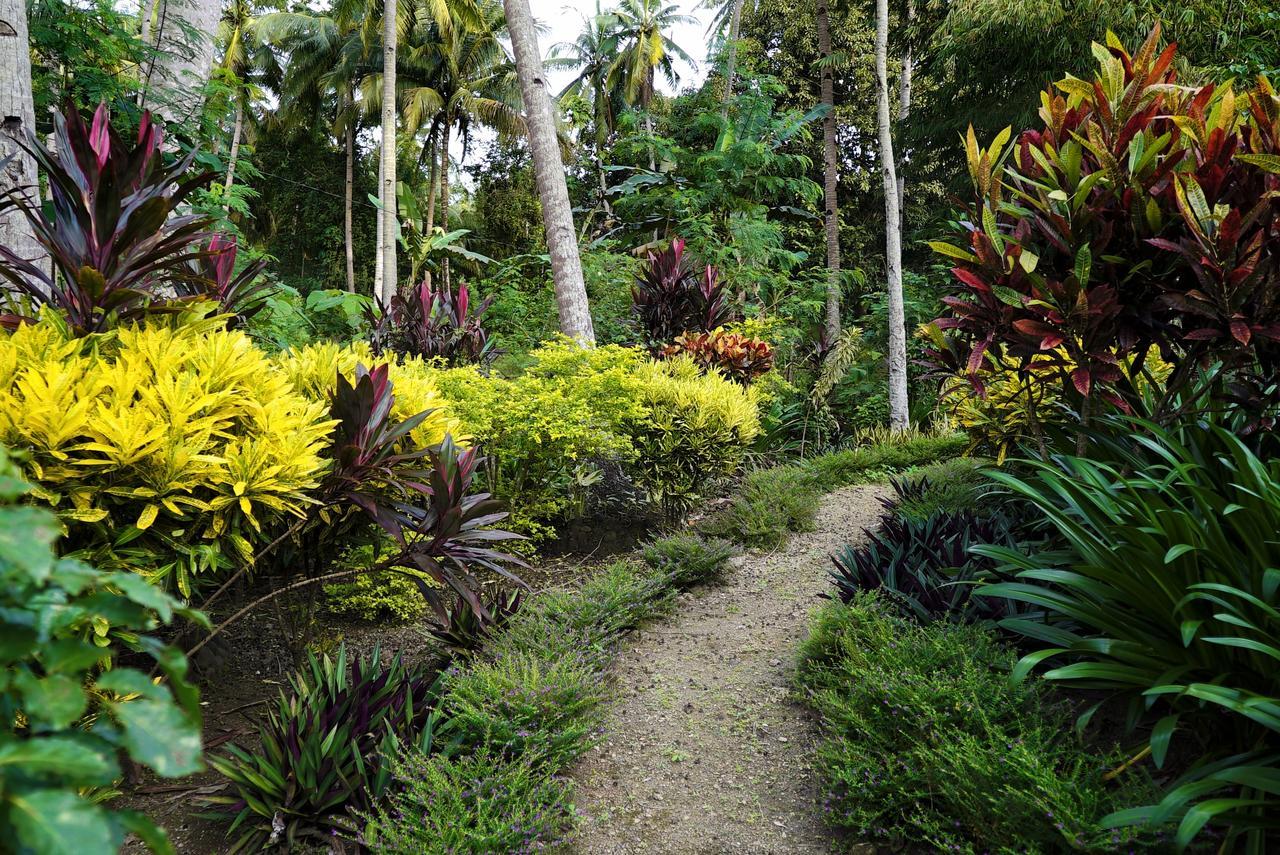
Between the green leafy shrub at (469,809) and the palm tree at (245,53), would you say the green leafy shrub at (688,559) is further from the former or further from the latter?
the palm tree at (245,53)

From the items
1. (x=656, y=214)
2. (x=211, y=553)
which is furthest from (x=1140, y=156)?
(x=656, y=214)

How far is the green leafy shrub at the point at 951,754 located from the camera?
195cm

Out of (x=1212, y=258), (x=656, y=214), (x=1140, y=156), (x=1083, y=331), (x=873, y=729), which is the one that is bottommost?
(x=873, y=729)

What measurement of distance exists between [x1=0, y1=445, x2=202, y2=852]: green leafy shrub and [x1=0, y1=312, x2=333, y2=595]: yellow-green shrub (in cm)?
164

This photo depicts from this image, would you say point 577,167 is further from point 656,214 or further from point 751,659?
point 751,659

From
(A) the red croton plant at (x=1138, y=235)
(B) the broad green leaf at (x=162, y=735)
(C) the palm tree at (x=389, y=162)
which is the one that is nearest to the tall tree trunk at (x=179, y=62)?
(C) the palm tree at (x=389, y=162)

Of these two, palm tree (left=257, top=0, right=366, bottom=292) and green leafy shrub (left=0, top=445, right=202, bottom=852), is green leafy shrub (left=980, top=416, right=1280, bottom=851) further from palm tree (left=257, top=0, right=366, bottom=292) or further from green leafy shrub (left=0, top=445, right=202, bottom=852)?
palm tree (left=257, top=0, right=366, bottom=292)

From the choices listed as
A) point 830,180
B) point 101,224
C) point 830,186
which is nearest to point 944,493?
point 101,224

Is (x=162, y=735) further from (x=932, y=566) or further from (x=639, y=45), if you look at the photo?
(x=639, y=45)

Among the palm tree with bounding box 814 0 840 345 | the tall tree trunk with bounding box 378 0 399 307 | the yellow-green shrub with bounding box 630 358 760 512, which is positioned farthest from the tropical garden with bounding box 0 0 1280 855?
the palm tree with bounding box 814 0 840 345

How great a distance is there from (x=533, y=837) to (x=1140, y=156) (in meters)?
3.40

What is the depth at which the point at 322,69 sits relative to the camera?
23.5 meters

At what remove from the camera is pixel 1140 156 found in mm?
2814

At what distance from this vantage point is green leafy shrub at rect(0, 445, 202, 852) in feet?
2.11
